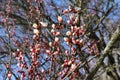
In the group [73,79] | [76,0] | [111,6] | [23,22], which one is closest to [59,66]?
[73,79]

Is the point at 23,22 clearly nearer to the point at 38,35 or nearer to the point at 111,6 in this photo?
the point at 111,6

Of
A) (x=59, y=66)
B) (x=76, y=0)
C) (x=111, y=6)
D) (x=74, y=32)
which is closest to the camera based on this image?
(x=74, y=32)

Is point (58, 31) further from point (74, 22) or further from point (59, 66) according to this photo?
point (59, 66)

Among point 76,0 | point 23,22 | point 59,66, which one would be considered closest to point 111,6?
point 76,0

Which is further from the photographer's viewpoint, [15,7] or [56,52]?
[15,7]

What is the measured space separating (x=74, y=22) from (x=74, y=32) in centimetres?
17

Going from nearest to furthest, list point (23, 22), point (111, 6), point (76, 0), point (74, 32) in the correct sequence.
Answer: point (74, 32) → point (76, 0) → point (111, 6) → point (23, 22)

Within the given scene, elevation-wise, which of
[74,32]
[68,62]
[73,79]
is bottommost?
[73,79]

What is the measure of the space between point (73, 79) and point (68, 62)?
0.27m

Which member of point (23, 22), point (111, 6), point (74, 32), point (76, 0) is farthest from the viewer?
point (23, 22)

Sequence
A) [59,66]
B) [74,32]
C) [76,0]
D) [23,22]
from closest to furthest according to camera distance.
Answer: [74,32]
[59,66]
[76,0]
[23,22]

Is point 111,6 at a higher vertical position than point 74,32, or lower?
lower

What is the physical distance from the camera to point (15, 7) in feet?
29.4

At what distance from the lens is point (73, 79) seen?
3.51m
